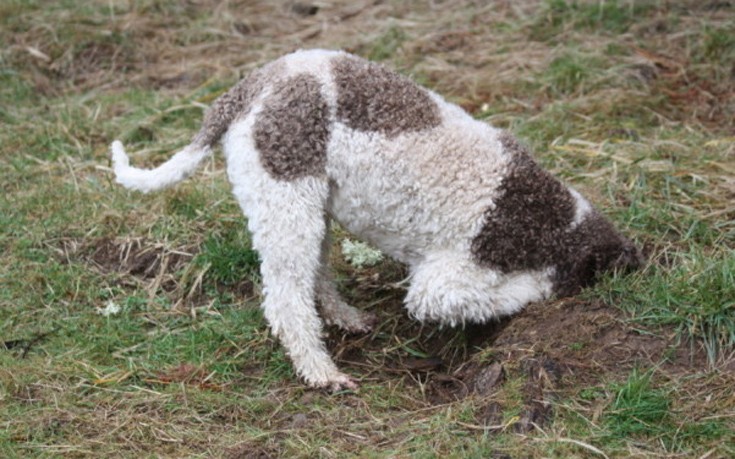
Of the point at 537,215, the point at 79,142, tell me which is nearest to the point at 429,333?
the point at 537,215

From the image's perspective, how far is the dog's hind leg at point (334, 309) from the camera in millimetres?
4934

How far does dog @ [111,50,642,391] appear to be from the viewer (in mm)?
4352

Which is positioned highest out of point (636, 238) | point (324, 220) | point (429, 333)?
point (324, 220)

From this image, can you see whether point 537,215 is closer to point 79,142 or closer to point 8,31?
point 79,142

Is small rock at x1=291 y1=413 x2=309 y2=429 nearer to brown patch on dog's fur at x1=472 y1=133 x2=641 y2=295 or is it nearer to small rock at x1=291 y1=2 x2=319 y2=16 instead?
brown patch on dog's fur at x1=472 y1=133 x2=641 y2=295

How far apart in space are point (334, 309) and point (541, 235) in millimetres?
1094

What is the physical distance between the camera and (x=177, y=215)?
574 centimetres

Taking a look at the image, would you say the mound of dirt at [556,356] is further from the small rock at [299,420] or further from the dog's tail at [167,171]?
the dog's tail at [167,171]

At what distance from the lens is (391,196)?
4.40 m

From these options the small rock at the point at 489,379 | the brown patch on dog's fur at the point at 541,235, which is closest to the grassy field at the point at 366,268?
the small rock at the point at 489,379

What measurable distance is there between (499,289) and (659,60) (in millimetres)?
3377

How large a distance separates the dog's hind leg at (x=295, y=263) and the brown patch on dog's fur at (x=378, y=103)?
1.07ft

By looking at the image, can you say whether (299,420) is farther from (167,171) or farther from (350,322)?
(167,171)

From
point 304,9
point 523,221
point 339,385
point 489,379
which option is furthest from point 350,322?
point 304,9
